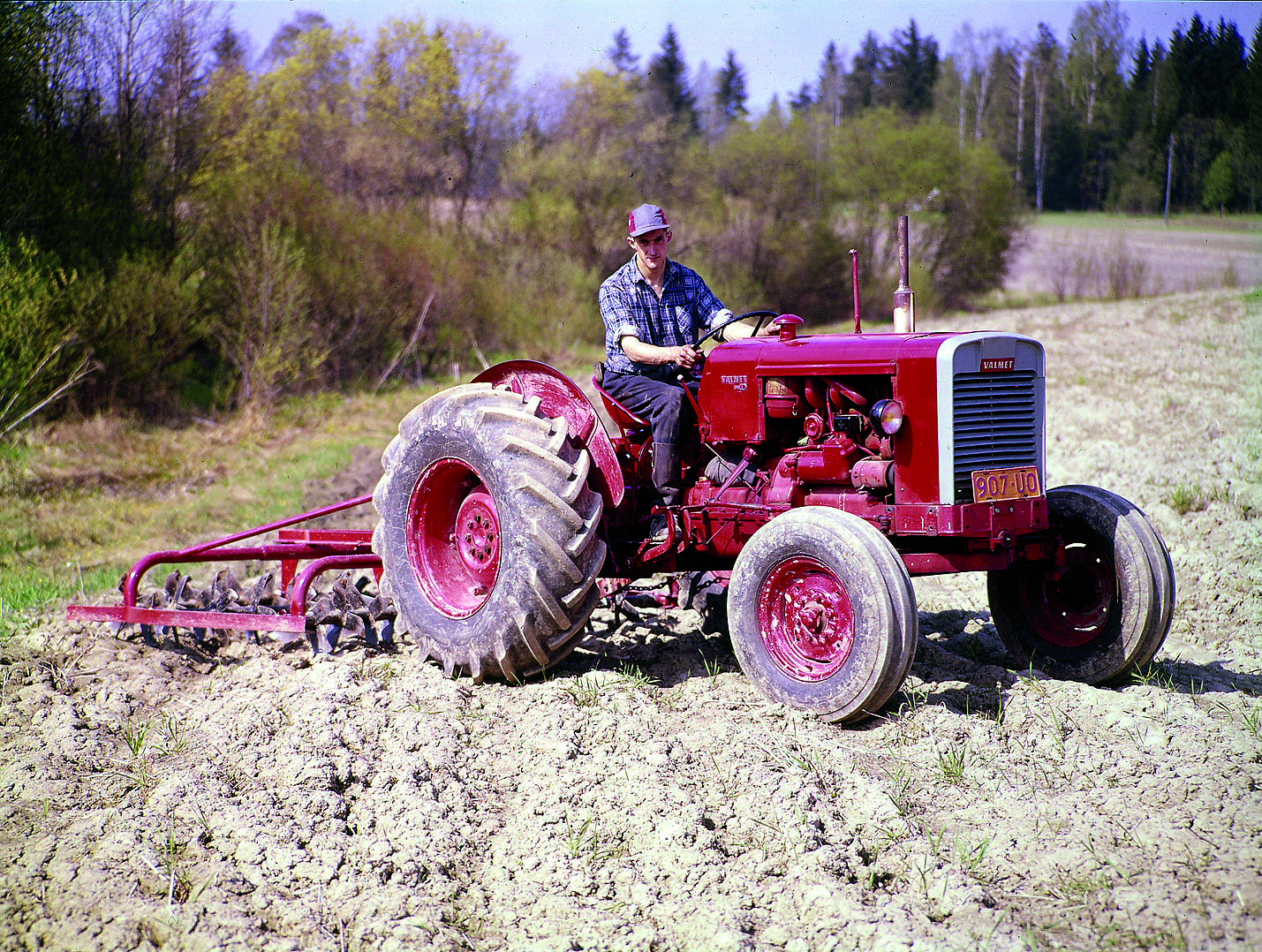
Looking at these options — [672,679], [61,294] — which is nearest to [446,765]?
[672,679]

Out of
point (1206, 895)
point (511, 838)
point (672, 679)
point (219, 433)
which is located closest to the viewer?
point (1206, 895)

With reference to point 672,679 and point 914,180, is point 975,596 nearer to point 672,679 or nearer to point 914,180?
point 672,679

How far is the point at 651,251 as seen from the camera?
5.43 metres

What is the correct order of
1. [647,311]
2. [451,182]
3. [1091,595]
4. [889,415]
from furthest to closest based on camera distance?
[451,182], [647,311], [1091,595], [889,415]

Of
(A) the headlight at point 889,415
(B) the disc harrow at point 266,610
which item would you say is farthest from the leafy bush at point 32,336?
(A) the headlight at point 889,415

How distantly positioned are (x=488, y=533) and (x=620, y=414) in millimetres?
915

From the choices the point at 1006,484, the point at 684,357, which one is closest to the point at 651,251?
the point at 684,357

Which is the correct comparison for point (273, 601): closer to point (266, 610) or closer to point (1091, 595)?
point (266, 610)

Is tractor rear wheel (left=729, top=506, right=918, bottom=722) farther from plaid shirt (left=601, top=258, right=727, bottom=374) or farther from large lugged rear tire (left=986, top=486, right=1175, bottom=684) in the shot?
plaid shirt (left=601, top=258, right=727, bottom=374)

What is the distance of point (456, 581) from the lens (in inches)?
210

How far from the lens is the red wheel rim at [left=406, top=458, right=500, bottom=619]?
17.2 feet

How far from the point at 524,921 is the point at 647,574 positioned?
7.97 ft

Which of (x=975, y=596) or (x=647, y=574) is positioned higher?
(x=647, y=574)

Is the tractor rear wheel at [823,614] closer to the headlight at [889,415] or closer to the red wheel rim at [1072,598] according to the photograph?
the headlight at [889,415]
